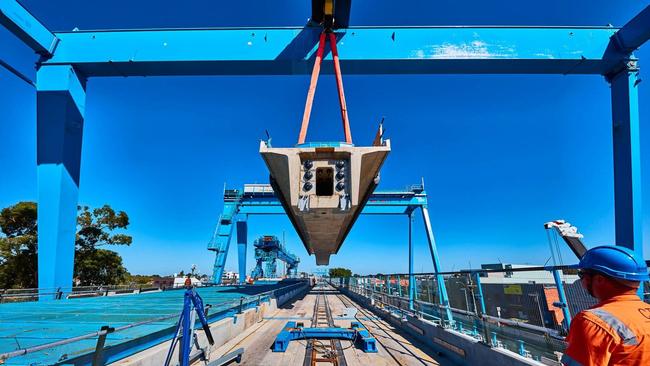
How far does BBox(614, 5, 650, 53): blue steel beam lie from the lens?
10078 millimetres

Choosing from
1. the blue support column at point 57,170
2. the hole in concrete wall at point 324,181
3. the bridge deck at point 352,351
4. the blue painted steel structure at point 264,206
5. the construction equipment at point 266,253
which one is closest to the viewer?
the bridge deck at point 352,351

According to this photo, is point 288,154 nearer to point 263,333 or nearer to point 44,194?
point 263,333

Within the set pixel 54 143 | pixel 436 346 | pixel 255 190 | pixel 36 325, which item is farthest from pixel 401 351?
pixel 255 190

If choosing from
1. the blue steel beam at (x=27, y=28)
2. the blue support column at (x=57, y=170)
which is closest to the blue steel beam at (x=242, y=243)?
the blue support column at (x=57, y=170)

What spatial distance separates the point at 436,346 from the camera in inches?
302

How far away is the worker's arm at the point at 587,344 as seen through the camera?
1441mm

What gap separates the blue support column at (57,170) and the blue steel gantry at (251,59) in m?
0.03

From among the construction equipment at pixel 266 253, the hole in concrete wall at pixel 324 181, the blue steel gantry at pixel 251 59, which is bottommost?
the construction equipment at pixel 266 253

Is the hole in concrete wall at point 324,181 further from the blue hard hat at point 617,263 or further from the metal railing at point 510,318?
the blue hard hat at point 617,263

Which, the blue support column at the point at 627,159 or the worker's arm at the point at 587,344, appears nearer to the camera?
the worker's arm at the point at 587,344

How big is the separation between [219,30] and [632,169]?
14.5m

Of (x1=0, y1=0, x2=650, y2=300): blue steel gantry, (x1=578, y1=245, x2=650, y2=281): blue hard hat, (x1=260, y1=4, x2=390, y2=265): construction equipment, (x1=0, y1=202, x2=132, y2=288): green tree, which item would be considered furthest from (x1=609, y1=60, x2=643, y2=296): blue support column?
(x1=0, y1=202, x2=132, y2=288): green tree

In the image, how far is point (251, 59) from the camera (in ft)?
39.4

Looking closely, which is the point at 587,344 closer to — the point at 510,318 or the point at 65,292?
the point at 510,318
